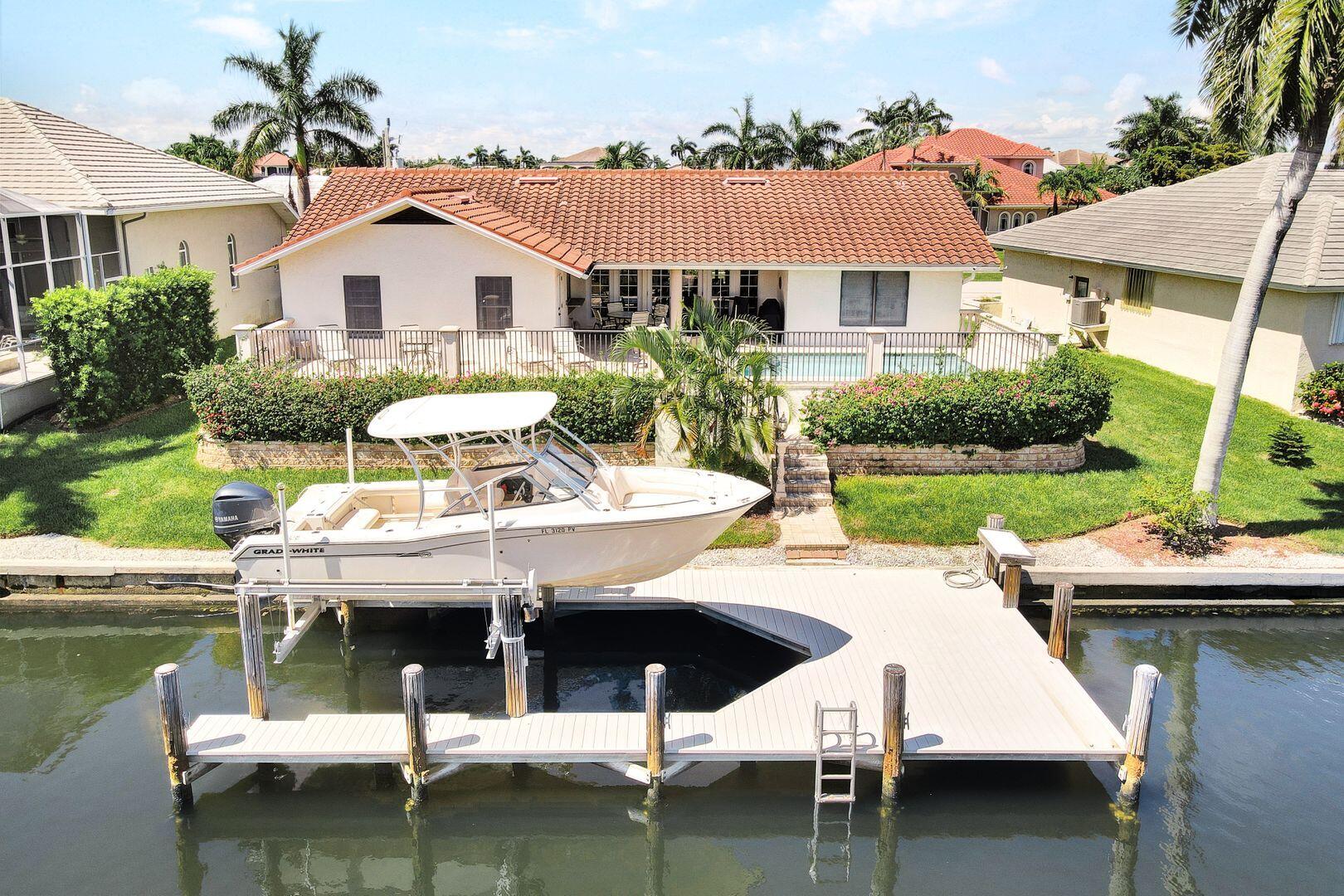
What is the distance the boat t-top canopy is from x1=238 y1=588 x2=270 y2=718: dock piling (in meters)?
2.35

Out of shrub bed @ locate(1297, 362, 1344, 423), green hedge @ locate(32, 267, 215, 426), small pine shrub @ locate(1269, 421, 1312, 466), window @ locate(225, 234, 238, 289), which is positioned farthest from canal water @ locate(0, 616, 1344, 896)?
window @ locate(225, 234, 238, 289)

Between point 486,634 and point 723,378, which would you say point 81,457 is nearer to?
point 486,634

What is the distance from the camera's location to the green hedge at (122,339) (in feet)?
63.5

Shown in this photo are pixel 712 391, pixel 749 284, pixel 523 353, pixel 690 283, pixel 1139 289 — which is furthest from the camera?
pixel 1139 289

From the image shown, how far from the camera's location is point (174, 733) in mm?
10750

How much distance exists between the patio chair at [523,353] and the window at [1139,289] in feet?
54.6

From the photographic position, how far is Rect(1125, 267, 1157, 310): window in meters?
27.3

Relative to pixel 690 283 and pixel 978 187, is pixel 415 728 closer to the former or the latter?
pixel 690 283

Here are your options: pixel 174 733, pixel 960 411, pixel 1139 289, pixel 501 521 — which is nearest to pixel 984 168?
pixel 1139 289

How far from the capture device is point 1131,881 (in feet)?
32.4

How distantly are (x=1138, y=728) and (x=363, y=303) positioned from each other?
1767cm

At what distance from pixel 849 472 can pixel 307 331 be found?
10481 millimetres

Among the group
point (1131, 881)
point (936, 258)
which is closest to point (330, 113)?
point (936, 258)

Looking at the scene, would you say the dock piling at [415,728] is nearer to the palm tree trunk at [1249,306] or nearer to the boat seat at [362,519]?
the boat seat at [362,519]
